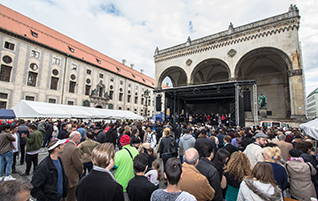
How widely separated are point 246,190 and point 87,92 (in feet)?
100

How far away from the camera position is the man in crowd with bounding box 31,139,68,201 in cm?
226

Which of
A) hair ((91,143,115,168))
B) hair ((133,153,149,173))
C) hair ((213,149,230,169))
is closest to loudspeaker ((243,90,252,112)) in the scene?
hair ((213,149,230,169))

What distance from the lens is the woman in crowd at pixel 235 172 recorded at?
250 centimetres

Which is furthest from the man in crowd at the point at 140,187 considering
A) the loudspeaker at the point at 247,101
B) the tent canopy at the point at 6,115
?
the tent canopy at the point at 6,115

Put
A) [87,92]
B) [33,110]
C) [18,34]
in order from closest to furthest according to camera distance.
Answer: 1. [33,110]
2. [18,34]
3. [87,92]

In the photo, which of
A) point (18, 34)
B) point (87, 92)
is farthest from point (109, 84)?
point (18, 34)

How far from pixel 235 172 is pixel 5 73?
26.5m

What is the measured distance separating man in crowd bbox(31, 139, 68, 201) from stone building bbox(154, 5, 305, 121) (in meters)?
17.3

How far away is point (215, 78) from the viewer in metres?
26.5

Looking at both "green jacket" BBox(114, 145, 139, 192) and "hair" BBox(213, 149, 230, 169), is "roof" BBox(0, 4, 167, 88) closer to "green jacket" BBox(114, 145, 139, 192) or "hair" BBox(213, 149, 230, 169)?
"green jacket" BBox(114, 145, 139, 192)

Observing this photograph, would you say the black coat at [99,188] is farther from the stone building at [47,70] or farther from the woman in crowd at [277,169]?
the stone building at [47,70]

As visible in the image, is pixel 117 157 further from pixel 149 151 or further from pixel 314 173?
pixel 314 173

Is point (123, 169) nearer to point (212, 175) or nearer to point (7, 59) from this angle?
point (212, 175)

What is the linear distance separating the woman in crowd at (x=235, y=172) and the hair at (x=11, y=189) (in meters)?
2.65
